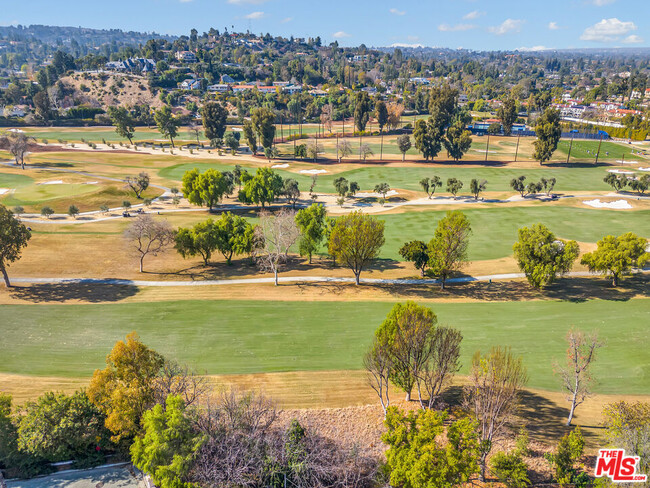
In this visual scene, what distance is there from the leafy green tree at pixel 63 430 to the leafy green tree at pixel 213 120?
13665 centimetres

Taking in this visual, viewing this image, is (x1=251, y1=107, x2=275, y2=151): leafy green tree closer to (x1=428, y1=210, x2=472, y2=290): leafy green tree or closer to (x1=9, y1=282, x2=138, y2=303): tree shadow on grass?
(x1=9, y1=282, x2=138, y2=303): tree shadow on grass

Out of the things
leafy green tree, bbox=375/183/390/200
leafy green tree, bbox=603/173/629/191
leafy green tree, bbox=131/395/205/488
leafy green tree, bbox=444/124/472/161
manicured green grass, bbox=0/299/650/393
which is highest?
leafy green tree, bbox=444/124/472/161

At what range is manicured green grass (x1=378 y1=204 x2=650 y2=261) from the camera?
74.0m

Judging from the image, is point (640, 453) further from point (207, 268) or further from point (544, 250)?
point (207, 268)

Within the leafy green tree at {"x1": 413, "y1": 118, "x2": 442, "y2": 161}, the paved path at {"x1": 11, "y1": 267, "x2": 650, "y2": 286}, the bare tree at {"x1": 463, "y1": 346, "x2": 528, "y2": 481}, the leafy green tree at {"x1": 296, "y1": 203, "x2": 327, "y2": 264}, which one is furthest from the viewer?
the leafy green tree at {"x1": 413, "y1": 118, "x2": 442, "y2": 161}

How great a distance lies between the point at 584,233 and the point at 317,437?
72627mm

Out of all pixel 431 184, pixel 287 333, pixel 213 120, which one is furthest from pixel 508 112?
pixel 287 333

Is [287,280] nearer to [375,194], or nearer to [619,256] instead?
[619,256]

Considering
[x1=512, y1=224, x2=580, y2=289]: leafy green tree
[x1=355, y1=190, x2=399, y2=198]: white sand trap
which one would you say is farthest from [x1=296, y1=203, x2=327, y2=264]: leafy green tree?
[x1=355, y1=190, x2=399, y2=198]: white sand trap

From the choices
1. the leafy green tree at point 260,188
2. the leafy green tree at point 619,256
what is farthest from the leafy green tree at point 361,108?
the leafy green tree at point 619,256

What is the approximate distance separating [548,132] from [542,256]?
94.6m

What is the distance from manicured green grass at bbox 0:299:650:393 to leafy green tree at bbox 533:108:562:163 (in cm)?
9534

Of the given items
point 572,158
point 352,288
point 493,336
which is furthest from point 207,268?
point 572,158

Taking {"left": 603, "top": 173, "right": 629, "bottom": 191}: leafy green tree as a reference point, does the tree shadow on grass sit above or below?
below
